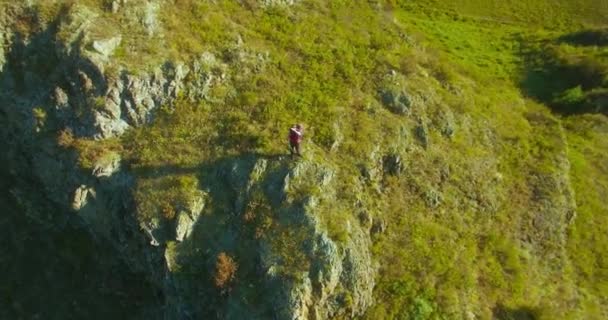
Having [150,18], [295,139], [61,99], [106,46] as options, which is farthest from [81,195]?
[295,139]

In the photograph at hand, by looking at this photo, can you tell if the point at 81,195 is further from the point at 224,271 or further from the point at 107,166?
the point at 224,271

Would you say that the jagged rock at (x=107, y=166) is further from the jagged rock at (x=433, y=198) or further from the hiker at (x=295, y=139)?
the jagged rock at (x=433, y=198)

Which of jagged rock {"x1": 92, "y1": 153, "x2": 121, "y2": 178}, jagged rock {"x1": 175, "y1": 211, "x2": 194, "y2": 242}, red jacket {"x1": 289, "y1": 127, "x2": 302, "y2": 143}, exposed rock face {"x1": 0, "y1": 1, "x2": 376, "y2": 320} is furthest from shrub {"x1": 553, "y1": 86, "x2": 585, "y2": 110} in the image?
jagged rock {"x1": 92, "y1": 153, "x2": 121, "y2": 178}

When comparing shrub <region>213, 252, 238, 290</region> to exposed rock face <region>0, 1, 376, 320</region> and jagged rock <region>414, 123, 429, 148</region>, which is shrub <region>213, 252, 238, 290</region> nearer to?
exposed rock face <region>0, 1, 376, 320</region>

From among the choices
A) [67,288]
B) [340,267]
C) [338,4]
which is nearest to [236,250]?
[340,267]

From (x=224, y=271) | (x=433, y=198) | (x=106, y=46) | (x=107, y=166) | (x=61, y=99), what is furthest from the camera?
(x=433, y=198)

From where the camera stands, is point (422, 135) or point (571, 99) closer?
point (422, 135)
